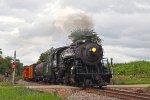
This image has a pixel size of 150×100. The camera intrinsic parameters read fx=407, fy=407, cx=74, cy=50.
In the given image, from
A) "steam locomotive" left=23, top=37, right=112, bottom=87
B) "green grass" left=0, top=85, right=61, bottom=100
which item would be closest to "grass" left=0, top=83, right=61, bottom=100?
"green grass" left=0, top=85, right=61, bottom=100

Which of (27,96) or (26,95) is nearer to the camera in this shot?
(27,96)

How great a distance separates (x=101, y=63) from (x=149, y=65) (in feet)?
104

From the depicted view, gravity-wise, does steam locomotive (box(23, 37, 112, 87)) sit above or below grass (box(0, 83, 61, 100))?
above

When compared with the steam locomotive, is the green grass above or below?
below

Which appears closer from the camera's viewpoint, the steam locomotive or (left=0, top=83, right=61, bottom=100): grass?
(left=0, top=83, right=61, bottom=100): grass

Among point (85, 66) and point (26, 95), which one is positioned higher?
point (85, 66)

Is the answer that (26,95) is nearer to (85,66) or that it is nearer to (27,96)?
(27,96)

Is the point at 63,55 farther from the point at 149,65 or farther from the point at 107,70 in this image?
the point at 149,65

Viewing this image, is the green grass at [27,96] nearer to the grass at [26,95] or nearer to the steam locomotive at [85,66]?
the grass at [26,95]

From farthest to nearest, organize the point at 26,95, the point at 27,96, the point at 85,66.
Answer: the point at 85,66, the point at 26,95, the point at 27,96

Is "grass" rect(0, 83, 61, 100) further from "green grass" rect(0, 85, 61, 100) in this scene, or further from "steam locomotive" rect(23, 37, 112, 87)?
"steam locomotive" rect(23, 37, 112, 87)

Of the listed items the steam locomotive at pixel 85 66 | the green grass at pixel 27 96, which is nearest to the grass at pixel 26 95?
the green grass at pixel 27 96

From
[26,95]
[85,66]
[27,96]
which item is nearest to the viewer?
[27,96]

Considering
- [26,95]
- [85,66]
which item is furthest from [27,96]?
[85,66]
